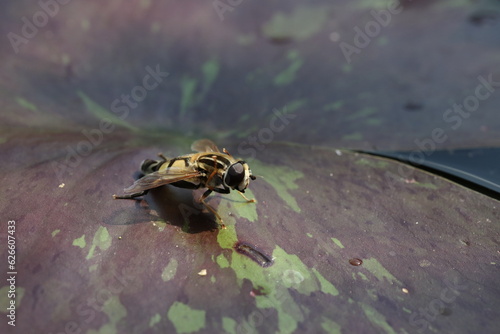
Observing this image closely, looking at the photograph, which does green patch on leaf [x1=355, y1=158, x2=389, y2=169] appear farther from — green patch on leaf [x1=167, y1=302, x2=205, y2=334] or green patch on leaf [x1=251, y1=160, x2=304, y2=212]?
green patch on leaf [x1=167, y1=302, x2=205, y2=334]

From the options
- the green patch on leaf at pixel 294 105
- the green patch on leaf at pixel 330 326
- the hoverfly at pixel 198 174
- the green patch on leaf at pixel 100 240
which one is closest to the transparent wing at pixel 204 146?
the hoverfly at pixel 198 174

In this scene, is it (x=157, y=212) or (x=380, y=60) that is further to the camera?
(x=380, y=60)

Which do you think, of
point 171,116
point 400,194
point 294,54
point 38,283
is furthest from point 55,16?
point 400,194

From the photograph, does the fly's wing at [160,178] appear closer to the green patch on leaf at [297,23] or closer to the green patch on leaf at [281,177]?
the green patch on leaf at [281,177]

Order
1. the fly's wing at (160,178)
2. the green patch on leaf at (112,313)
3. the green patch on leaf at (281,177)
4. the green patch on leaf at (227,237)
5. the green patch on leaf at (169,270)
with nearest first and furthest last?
the green patch on leaf at (112,313)
the green patch on leaf at (169,270)
the green patch on leaf at (227,237)
the fly's wing at (160,178)
the green patch on leaf at (281,177)

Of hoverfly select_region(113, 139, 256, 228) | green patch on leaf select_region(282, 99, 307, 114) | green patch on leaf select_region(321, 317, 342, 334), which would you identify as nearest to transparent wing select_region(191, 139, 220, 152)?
hoverfly select_region(113, 139, 256, 228)

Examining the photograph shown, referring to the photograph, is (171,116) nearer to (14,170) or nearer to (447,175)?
(14,170)
